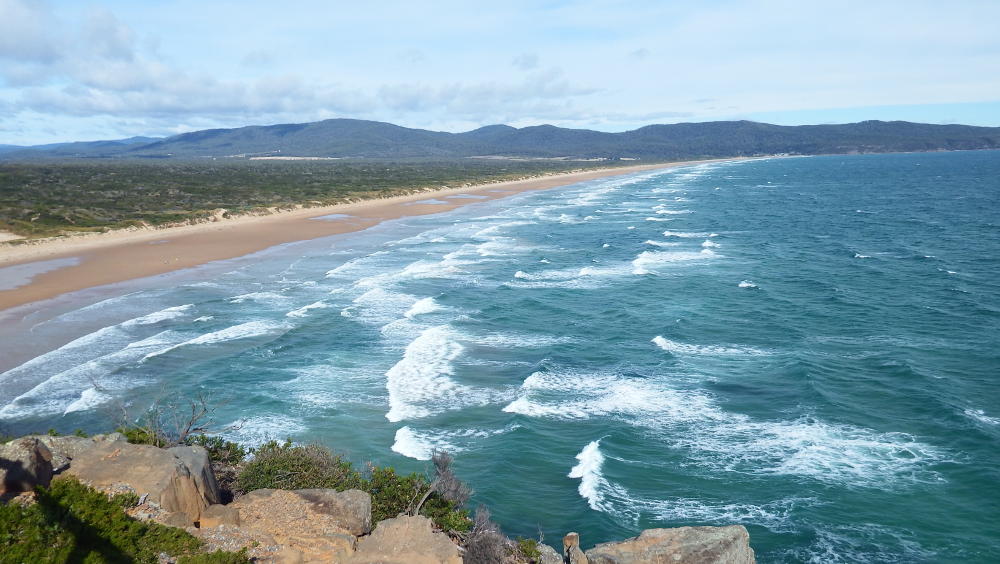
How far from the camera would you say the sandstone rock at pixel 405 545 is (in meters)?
10.4

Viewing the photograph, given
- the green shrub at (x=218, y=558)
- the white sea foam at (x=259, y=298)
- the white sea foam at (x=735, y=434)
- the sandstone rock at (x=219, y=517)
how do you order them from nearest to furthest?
the green shrub at (x=218, y=558) < the sandstone rock at (x=219, y=517) < the white sea foam at (x=735, y=434) < the white sea foam at (x=259, y=298)

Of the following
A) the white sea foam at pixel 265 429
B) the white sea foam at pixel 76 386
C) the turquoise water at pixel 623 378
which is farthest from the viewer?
the white sea foam at pixel 76 386

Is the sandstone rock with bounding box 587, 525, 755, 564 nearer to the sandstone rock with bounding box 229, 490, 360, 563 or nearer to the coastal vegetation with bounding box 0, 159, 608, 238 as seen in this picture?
the sandstone rock with bounding box 229, 490, 360, 563

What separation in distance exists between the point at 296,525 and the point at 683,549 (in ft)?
21.6

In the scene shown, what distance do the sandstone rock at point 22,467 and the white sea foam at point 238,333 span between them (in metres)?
17.3

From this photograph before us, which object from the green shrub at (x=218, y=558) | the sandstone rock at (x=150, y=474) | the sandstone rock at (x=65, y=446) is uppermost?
the sandstone rock at (x=65, y=446)

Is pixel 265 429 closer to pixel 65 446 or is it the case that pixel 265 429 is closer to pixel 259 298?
pixel 65 446

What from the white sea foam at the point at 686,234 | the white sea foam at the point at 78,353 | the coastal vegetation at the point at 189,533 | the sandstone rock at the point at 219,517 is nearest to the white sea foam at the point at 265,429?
the coastal vegetation at the point at 189,533

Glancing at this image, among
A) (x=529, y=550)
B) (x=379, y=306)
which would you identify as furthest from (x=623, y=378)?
(x=379, y=306)

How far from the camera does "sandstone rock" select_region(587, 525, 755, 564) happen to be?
11.2 m

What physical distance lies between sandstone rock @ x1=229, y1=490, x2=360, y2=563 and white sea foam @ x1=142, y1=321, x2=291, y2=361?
17.5 m

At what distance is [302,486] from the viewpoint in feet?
43.4

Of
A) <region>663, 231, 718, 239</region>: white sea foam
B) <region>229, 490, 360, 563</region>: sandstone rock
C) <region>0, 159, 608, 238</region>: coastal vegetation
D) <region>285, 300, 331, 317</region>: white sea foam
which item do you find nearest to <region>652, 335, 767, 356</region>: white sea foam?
<region>285, 300, 331, 317</region>: white sea foam

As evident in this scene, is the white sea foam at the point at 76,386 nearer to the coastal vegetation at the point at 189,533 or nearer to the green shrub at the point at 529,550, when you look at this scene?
the coastal vegetation at the point at 189,533
